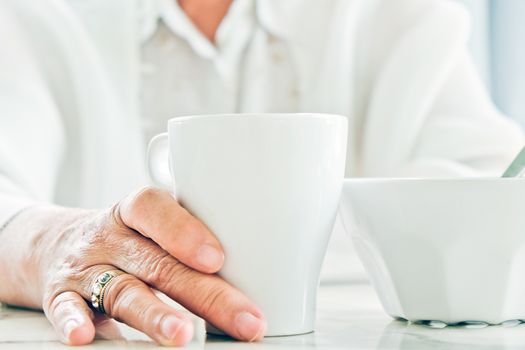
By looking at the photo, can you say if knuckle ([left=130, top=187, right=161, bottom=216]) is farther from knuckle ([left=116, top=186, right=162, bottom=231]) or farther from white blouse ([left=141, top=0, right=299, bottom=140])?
white blouse ([left=141, top=0, right=299, bottom=140])

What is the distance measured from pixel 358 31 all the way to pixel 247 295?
967 mm

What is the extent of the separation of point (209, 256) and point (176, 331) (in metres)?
0.06

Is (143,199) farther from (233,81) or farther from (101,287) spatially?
(233,81)

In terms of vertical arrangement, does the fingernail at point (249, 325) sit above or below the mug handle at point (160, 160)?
below

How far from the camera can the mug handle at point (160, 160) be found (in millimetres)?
638

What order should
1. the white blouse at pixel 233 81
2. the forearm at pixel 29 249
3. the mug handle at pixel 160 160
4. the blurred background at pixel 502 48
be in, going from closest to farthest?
the mug handle at pixel 160 160 → the forearm at pixel 29 249 → the white blouse at pixel 233 81 → the blurred background at pixel 502 48

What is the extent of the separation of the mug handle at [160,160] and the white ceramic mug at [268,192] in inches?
2.2

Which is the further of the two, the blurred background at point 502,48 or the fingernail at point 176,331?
the blurred background at point 502,48

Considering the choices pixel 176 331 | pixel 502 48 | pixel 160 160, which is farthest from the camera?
pixel 502 48

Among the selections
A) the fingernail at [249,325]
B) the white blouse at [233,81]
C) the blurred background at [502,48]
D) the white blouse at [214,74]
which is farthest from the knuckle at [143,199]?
the blurred background at [502,48]

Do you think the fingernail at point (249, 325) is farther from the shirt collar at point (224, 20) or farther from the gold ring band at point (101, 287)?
the shirt collar at point (224, 20)

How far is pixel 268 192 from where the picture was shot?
0.54 meters

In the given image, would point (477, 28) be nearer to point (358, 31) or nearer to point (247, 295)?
point (358, 31)

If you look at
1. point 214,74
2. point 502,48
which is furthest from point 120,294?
point 502,48
